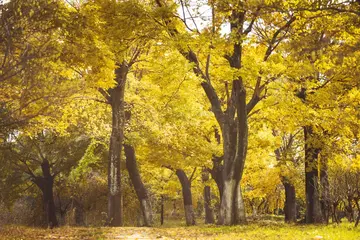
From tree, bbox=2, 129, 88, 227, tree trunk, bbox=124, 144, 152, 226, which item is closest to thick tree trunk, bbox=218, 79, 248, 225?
tree trunk, bbox=124, 144, 152, 226

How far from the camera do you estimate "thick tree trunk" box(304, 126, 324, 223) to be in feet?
56.0

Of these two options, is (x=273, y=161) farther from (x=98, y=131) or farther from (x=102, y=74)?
(x=102, y=74)

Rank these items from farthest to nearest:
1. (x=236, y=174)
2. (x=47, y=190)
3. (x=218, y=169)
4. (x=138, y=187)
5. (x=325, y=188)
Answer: (x=47, y=190)
(x=218, y=169)
(x=138, y=187)
(x=325, y=188)
(x=236, y=174)

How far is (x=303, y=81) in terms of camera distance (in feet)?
54.2

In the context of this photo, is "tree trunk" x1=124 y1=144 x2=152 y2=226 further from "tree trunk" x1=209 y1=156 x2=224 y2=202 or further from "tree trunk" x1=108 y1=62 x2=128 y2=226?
"tree trunk" x1=209 y1=156 x2=224 y2=202

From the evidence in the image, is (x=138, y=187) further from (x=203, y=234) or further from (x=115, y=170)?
(x=203, y=234)

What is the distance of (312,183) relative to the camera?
1789cm

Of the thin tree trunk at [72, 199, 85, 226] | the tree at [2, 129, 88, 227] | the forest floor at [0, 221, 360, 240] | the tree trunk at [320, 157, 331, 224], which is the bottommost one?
the thin tree trunk at [72, 199, 85, 226]

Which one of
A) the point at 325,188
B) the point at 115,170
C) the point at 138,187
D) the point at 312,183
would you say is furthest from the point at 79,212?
the point at 325,188

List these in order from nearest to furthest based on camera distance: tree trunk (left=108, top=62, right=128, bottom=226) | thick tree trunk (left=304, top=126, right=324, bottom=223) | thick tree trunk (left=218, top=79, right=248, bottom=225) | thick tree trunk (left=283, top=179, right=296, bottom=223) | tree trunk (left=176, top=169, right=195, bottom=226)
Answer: thick tree trunk (left=218, top=79, right=248, bottom=225) < thick tree trunk (left=304, top=126, right=324, bottom=223) < tree trunk (left=108, top=62, right=128, bottom=226) < thick tree trunk (left=283, top=179, right=296, bottom=223) < tree trunk (left=176, top=169, right=195, bottom=226)

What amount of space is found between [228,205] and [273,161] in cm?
1432

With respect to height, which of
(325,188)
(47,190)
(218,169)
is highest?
(218,169)

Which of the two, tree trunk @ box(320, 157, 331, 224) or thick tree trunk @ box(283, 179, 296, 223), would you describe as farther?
thick tree trunk @ box(283, 179, 296, 223)

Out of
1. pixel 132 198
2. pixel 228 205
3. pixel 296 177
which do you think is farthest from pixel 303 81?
pixel 132 198
